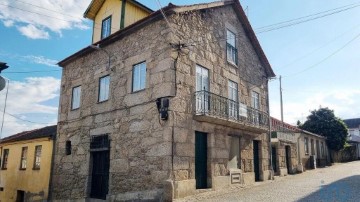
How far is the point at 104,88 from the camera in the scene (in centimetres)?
1259

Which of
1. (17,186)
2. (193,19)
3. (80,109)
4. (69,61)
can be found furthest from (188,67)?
(17,186)

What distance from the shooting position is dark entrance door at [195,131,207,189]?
10484 millimetres

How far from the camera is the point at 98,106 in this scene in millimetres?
12492

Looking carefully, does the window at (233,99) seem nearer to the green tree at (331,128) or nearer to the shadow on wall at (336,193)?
the shadow on wall at (336,193)

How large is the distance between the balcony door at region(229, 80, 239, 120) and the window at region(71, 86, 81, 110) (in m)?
6.87

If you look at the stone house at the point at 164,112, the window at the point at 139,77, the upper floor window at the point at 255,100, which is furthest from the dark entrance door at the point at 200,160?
the upper floor window at the point at 255,100

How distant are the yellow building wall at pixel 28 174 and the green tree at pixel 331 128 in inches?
883

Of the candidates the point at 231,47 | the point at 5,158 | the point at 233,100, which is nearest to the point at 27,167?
the point at 5,158

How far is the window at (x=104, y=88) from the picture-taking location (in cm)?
1241

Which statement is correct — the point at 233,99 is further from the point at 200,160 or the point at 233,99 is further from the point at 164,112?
the point at 164,112

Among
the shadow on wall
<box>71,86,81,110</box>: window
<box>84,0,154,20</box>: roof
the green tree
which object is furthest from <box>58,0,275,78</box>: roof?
the green tree

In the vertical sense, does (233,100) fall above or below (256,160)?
above

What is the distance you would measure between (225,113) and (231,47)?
3.57 metres

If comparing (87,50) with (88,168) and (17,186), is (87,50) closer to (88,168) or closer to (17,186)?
(88,168)
